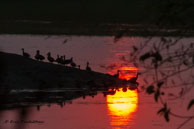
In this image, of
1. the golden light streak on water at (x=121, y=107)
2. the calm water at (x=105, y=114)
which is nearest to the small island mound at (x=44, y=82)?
the calm water at (x=105, y=114)

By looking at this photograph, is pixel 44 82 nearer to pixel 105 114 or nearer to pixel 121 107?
pixel 121 107

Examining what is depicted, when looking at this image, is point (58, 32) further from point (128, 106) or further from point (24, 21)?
point (128, 106)

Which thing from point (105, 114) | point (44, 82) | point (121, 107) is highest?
point (44, 82)

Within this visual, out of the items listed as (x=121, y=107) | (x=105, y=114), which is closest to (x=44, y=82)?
(x=121, y=107)

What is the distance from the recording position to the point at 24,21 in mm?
36375

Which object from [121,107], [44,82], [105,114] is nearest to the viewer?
[105,114]

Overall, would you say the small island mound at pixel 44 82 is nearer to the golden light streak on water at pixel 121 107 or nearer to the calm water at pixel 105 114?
→ the calm water at pixel 105 114

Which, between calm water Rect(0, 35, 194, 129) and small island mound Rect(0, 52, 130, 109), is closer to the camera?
calm water Rect(0, 35, 194, 129)

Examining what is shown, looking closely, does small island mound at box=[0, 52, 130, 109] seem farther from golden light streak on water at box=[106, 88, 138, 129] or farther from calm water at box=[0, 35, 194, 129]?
golden light streak on water at box=[106, 88, 138, 129]

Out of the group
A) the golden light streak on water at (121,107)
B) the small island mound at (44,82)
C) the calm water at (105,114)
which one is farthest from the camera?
the small island mound at (44,82)

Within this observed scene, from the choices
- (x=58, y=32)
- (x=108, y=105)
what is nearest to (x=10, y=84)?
(x=108, y=105)

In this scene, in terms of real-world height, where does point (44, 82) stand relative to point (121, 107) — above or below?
above

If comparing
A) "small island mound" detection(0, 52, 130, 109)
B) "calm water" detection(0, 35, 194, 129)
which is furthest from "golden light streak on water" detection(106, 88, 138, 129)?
"small island mound" detection(0, 52, 130, 109)

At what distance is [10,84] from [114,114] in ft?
10.7
